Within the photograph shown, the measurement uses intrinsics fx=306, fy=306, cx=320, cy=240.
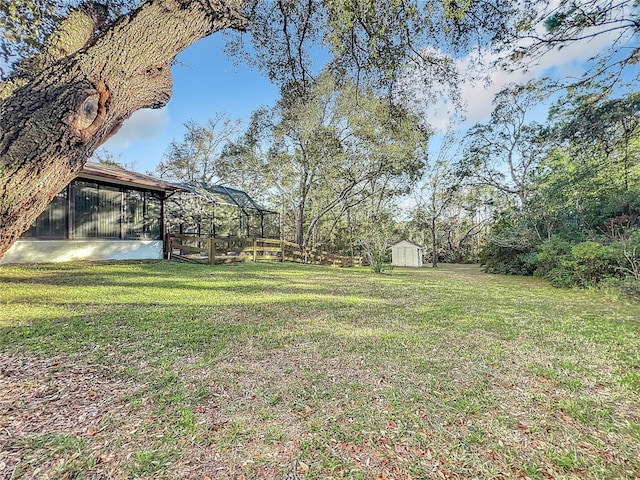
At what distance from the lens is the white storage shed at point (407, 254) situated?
1950 centimetres

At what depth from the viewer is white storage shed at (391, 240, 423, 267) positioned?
64.0 ft

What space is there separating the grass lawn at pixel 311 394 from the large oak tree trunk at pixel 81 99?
4.19ft

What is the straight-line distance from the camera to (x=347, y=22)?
3775 millimetres

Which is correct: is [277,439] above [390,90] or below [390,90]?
below

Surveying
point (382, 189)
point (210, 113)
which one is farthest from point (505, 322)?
point (210, 113)

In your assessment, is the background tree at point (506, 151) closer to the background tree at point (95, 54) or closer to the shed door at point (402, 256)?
the shed door at point (402, 256)

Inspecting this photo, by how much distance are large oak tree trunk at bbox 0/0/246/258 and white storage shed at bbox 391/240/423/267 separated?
1884cm

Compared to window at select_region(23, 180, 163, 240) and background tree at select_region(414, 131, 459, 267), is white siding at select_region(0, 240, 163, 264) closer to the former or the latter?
window at select_region(23, 180, 163, 240)

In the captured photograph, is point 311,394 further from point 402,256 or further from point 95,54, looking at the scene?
point 402,256

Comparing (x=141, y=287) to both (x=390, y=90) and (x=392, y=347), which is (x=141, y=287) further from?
(x=390, y=90)

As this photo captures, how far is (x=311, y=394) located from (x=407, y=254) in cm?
1844

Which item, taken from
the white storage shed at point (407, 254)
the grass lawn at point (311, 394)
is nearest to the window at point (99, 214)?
the grass lawn at point (311, 394)

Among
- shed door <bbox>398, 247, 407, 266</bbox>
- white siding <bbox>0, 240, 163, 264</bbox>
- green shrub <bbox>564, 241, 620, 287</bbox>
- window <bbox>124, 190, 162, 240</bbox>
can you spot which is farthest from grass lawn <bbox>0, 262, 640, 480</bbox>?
shed door <bbox>398, 247, 407, 266</bbox>

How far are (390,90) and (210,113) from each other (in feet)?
67.9
